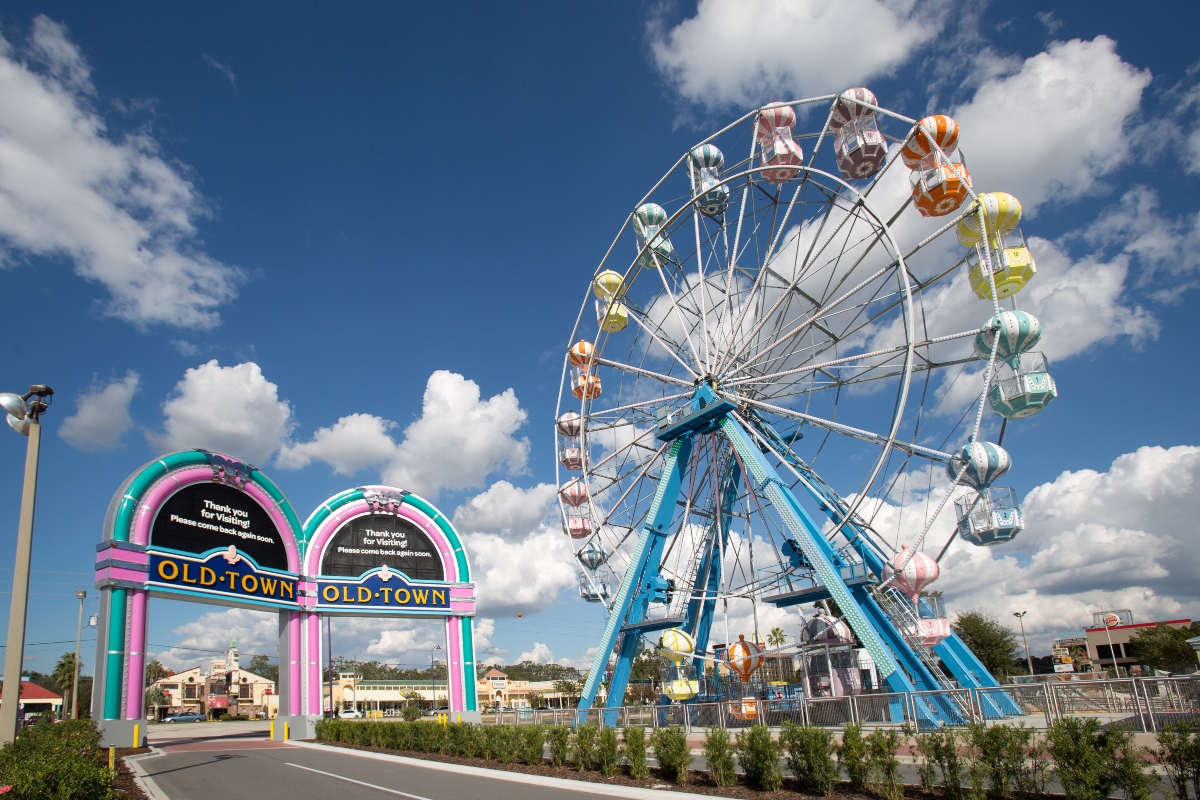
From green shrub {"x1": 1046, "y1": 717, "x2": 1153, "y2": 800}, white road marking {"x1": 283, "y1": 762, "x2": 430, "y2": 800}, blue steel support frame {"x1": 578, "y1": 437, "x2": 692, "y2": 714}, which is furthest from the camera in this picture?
blue steel support frame {"x1": 578, "y1": 437, "x2": 692, "y2": 714}

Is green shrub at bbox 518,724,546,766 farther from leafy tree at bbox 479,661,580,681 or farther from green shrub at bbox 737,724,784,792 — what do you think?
leafy tree at bbox 479,661,580,681

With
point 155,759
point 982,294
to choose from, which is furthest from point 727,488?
point 155,759

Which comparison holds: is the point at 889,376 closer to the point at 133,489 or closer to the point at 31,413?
the point at 31,413

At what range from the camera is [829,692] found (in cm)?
2602

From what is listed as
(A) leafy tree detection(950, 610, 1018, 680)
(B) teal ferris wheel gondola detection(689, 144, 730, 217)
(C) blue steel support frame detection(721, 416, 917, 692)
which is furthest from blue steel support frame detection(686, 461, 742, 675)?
(A) leafy tree detection(950, 610, 1018, 680)

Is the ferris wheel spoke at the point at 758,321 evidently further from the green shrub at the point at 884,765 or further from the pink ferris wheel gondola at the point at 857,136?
the green shrub at the point at 884,765

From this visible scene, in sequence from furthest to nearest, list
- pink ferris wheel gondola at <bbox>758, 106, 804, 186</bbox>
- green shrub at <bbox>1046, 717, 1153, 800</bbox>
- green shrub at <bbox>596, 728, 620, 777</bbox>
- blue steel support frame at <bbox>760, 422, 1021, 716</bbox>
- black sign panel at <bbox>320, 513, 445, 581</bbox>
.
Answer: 1. black sign panel at <bbox>320, 513, 445, 581</bbox>
2. pink ferris wheel gondola at <bbox>758, 106, 804, 186</bbox>
3. blue steel support frame at <bbox>760, 422, 1021, 716</bbox>
4. green shrub at <bbox>596, 728, 620, 777</bbox>
5. green shrub at <bbox>1046, 717, 1153, 800</bbox>

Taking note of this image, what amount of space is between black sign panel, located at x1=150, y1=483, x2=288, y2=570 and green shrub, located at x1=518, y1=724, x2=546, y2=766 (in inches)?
641

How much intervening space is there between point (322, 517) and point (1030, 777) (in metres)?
27.6

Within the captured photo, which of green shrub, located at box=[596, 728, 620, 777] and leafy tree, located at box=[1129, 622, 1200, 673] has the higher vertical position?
green shrub, located at box=[596, 728, 620, 777]

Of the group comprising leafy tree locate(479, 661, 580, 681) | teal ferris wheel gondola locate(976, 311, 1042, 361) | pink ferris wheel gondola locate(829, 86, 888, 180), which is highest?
pink ferris wheel gondola locate(829, 86, 888, 180)

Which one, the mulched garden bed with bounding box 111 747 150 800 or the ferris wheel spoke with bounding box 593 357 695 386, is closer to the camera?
the mulched garden bed with bounding box 111 747 150 800

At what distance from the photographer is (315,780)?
48.6 ft

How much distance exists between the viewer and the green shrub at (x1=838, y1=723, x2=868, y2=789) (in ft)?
35.0
